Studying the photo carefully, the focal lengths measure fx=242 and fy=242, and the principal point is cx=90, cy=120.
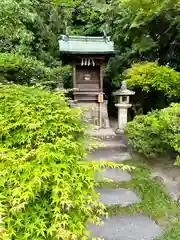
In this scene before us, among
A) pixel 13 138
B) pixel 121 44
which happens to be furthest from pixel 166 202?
pixel 121 44

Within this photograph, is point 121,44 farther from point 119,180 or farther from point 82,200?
point 82,200

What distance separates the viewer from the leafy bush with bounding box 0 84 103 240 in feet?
5.87

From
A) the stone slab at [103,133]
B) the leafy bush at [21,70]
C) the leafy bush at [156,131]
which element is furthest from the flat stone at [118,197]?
the leafy bush at [21,70]

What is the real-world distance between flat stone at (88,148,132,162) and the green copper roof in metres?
3.00

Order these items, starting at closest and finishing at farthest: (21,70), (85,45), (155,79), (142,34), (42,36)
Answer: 1. (21,70)
2. (155,79)
3. (85,45)
4. (142,34)
5. (42,36)

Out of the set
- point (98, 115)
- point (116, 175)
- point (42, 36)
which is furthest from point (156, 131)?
point (42, 36)

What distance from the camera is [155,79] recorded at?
23.5 ft

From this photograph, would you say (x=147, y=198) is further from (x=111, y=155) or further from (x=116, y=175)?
(x=111, y=155)

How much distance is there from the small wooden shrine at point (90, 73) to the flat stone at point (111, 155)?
1.72 meters

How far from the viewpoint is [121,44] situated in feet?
32.7

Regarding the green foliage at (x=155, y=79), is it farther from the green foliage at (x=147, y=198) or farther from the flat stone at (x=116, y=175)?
the flat stone at (x=116, y=175)

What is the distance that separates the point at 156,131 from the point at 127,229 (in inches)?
88.0

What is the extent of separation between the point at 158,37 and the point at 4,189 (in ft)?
27.3

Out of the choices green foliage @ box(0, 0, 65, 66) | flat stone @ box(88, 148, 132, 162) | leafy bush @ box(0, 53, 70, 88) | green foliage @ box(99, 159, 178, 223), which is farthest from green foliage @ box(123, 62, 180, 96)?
green foliage @ box(0, 0, 65, 66)
